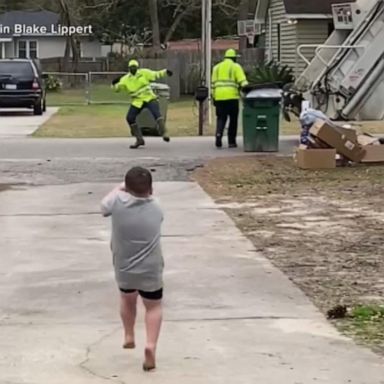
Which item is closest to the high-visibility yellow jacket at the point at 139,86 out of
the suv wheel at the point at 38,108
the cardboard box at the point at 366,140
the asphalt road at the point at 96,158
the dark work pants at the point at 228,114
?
the asphalt road at the point at 96,158

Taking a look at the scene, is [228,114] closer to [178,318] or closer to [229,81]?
[229,81]

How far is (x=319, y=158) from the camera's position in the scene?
15797 millimetres

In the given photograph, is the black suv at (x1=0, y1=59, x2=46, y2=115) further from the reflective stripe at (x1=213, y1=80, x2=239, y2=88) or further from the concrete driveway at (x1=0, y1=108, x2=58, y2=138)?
the reflective stripe at (x1=213, y1=80, x2=239, y2=88)

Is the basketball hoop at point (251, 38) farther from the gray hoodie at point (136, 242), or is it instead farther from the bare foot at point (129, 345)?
the gray hoodie at point (136, 242)

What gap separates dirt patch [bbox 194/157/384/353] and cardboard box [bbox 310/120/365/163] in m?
0.25

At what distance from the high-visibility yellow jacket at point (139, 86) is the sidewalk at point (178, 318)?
8.36 m

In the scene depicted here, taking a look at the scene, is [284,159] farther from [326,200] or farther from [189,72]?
[189,72]

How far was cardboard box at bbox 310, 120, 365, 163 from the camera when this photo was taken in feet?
50.8

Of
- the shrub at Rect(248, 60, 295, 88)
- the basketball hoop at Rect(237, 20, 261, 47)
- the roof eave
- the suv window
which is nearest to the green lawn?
the basketball hoop at Rect(237, 20, 261, 47)

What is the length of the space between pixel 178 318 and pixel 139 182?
5.19ft

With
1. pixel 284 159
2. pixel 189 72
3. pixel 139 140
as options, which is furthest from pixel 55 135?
pixel 189 72

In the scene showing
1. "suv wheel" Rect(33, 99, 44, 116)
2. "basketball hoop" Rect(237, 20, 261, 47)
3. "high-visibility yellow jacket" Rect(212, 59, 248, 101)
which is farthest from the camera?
"basketball hoop" Rect(237, 20, 261, 47)

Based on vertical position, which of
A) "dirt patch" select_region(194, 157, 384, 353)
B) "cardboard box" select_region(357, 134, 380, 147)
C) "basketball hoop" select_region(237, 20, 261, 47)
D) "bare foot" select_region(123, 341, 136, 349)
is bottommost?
"dirt patch" select_region(194, 157, 384, 353)

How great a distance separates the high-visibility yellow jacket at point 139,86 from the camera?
1930cm
